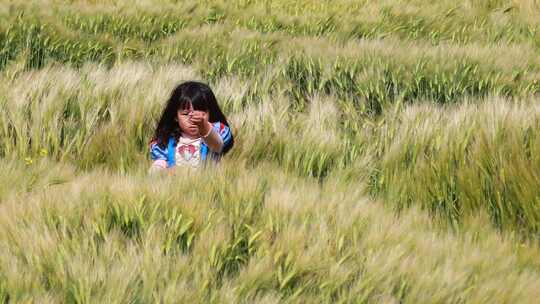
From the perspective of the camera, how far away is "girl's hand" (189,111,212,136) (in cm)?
250

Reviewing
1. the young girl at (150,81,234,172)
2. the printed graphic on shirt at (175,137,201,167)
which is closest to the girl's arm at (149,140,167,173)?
the young girl at (150,81,234,172)

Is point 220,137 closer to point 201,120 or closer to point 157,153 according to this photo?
point 201,120

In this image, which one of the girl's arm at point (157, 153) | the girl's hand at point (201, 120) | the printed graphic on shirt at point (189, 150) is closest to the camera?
the girl's arm at point (157, 153)

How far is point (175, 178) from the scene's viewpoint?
1.67 metres

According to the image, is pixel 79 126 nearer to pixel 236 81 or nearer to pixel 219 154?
pixel 219 154

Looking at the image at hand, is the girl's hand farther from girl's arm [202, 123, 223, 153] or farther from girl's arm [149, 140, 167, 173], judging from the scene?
girl's arm [149, 140, 167, 173]

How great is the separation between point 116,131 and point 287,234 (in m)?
1.15

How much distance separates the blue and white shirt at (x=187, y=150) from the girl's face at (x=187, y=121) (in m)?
0.06

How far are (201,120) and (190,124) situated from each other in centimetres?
9

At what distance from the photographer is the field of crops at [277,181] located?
1.25 meters

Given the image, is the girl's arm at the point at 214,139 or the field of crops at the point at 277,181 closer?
the field of crops at the point at 277,181

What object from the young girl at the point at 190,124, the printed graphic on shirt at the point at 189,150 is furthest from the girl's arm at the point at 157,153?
the printed graphic on shirt at the point at 189,150

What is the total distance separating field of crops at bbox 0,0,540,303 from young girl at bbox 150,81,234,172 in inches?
2.4

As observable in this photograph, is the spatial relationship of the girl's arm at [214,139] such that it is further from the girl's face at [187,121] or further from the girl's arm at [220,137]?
the girl's face at [187,121]
